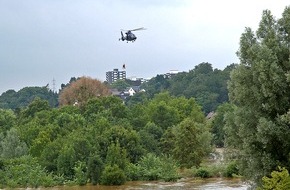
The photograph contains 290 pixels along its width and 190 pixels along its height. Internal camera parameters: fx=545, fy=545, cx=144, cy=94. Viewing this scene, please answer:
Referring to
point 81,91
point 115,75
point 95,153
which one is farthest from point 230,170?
point 115,75

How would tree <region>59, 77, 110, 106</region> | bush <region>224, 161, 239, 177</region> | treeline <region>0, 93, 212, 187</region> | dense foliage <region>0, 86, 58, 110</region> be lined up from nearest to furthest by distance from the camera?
1. bush <region>224, 161, 239, 177</region>
2. treeline <region>0, 93, 212, 187</region>
3. tree <region>59, 77, 110, 106</region>
4. dense foliage <region>0, 86, 58, 110</region>

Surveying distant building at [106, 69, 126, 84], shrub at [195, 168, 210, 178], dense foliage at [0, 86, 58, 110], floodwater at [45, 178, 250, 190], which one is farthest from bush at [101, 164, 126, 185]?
distant building at [106, 69, 126, 84]

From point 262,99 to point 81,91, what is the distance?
5026 centimetres

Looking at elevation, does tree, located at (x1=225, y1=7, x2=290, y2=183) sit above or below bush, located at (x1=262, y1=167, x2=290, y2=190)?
above

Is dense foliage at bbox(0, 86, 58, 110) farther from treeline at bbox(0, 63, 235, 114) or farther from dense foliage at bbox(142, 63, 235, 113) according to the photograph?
dense foliage at bbox(142, 63, 235, 113)

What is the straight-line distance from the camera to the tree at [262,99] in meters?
15.1

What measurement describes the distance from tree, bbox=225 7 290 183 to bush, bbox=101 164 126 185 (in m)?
17.3

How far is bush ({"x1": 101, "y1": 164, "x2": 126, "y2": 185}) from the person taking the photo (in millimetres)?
33031

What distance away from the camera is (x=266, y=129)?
1473cm

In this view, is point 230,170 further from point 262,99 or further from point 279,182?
point 279,182

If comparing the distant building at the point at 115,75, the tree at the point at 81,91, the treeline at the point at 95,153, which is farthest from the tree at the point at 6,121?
the distant building at the point at 115,75

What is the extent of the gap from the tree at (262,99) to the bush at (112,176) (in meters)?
17.3

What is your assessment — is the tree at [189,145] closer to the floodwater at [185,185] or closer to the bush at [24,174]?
the floodwater at [185,185]

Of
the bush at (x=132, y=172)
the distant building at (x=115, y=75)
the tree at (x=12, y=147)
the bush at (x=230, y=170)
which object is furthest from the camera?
the distant building at (x=115, y=75)
